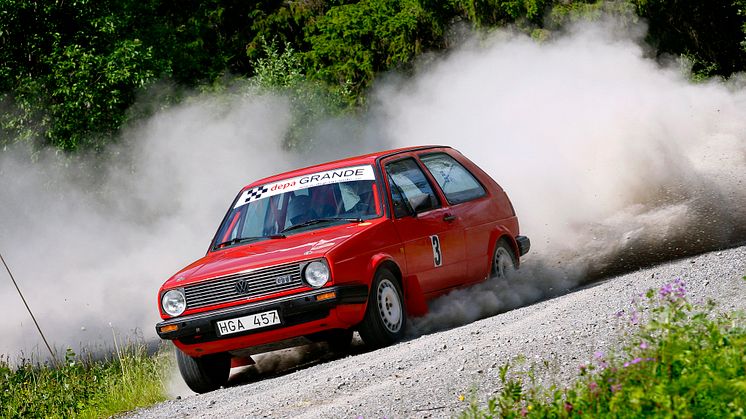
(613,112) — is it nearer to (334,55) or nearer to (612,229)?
(612,229)

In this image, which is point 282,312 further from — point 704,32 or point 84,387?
point 704,32

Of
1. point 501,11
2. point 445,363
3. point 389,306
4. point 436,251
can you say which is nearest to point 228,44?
point 501,11

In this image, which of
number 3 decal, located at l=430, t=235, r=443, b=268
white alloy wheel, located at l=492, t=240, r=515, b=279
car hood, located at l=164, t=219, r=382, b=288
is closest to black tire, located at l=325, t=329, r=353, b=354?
car hood, located at l=164, t=219, r=382, b=288

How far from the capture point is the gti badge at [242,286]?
9375mm

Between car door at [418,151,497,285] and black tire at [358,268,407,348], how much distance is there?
125cm

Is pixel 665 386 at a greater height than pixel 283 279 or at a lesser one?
lesser

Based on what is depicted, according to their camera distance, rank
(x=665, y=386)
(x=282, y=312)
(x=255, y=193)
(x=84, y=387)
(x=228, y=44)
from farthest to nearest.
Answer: (x=228, y=44) < (x=84, y=387) < (x=255, y=193) < (x=282, y=312) < (x=665, y=386)

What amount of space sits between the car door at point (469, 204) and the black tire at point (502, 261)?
0.50 ft

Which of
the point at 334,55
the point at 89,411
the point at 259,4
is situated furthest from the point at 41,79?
the point at 89,411

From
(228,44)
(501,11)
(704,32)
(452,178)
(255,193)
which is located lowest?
(452,178)

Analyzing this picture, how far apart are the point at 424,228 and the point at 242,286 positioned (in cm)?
182

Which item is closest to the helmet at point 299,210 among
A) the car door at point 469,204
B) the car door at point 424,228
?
the car door at point 424,228

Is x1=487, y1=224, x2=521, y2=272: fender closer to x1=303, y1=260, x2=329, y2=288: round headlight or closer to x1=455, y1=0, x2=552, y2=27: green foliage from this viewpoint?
x1=303, y1=260, x2=329, y2=288: round headlight

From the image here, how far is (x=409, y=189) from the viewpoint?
10734 mm
